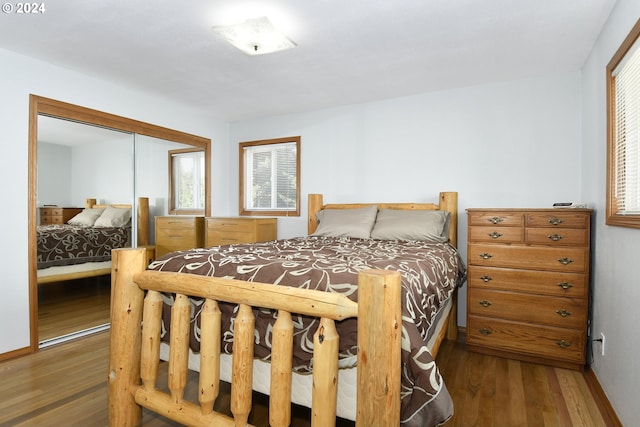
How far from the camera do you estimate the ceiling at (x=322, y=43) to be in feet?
6.31

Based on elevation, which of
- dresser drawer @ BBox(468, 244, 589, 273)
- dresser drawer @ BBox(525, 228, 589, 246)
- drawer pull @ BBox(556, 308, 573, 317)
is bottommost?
drawer pull @ BBox(556, 308, 573, 317)

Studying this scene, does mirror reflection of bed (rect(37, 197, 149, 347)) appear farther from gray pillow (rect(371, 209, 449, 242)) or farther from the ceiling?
gray pillow (rect(371, 209, 449, 242))

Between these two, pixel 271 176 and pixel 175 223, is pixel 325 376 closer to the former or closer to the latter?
pixel 175 223

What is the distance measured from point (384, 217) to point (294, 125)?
1.64m

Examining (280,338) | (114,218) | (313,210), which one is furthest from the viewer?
(313,210)

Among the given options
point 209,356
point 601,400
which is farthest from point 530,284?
point 209,356

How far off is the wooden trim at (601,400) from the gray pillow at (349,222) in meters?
1.72

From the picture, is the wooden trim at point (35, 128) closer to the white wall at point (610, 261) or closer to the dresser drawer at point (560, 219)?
the dresser drawer at point (560, 219)

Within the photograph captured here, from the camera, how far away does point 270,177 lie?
4.25 meters

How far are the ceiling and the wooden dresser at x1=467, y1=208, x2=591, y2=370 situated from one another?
3.71ft

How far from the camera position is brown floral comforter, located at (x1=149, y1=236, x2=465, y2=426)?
1087 mm

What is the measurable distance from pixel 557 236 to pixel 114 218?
3.64 meters

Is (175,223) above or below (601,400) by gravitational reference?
above

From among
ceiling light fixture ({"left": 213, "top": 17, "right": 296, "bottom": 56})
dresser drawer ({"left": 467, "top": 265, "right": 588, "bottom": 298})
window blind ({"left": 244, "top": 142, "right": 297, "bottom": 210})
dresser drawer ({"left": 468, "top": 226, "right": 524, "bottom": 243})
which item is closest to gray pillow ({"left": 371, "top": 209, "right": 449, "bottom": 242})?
dresser drawer ({"left": 468, "top": 226, "right": 524, "bottom": 243})
